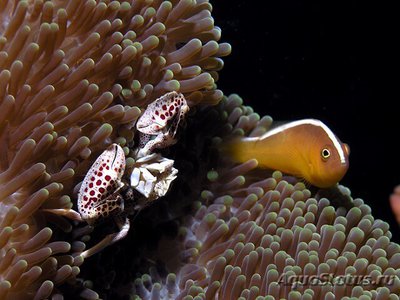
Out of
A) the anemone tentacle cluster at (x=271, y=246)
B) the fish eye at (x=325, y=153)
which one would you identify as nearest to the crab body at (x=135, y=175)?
the anemone tentacle cluster at (x=271, y=246)

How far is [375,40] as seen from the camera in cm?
575

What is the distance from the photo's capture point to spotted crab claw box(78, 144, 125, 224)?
6.82 ft

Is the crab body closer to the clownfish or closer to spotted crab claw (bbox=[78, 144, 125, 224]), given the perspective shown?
spotted crab claw (bbox=[78, 144, 125, 224])

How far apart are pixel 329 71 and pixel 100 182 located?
176 inches

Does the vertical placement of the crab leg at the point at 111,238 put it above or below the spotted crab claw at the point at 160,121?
below

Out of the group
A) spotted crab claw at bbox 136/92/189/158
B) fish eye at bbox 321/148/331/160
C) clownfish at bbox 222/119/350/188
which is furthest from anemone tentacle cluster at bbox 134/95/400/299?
spotted crab claw at bbox 136/92/189/158

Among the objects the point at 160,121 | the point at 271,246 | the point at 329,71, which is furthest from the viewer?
the point at 329,71

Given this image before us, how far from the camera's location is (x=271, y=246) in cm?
249

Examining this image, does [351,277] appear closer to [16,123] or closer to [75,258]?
[75,258]

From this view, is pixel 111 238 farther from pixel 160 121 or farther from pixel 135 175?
pixel 160 121

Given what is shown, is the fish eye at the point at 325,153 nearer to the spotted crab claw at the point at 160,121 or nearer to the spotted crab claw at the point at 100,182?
the spotted crab claw at the point at 160,121

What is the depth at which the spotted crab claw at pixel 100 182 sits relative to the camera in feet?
6.82

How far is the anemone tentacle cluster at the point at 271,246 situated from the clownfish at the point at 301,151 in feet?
0.23

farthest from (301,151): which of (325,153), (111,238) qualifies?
(111,238)
